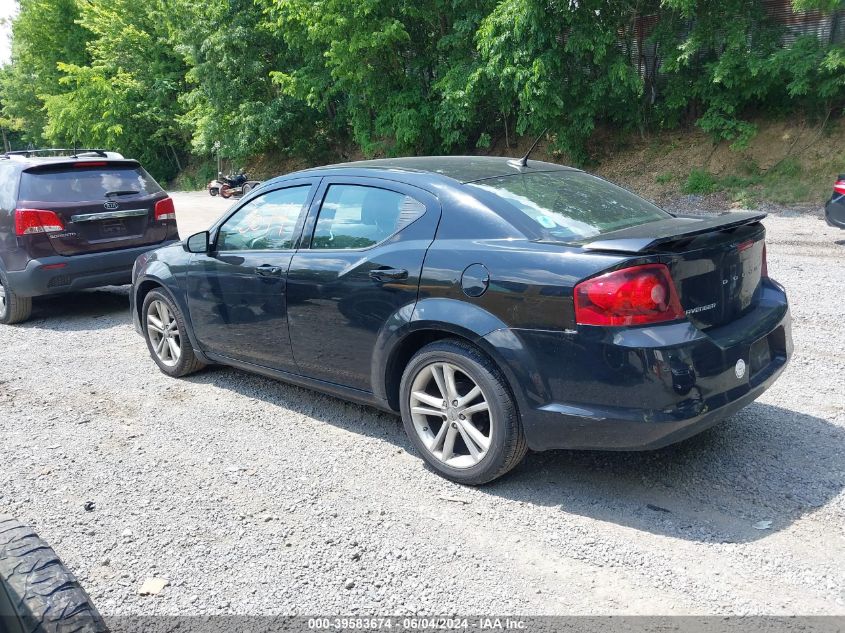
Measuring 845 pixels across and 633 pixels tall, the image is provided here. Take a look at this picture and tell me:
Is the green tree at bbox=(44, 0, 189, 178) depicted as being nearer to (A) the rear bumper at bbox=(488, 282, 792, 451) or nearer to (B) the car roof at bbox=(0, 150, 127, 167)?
(B) the car roof at bbox=(0, 150, 127, 167)

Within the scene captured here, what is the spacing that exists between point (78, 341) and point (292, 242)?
3.72m

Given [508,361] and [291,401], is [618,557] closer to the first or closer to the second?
[508,361]

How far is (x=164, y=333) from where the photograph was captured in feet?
19.4

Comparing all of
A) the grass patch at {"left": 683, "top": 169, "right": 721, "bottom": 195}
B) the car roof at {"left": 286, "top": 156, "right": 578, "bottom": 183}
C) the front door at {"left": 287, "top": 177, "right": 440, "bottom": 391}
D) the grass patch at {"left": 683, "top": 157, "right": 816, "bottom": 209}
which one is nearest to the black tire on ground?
the front door at {"left": 287, "top": 177, "right": 440, "bottom": 391}

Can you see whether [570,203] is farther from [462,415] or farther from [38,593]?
[38,593]

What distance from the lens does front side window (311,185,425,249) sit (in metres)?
4.14

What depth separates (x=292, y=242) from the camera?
4676 millimetres

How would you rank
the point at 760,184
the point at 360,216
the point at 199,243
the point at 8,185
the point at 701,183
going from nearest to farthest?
the point at 360,216 < the point at 199,243 < the point at 8,185 < the point at 760,184 < the point at 701,183

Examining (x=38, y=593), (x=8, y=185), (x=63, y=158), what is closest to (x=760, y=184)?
(x=63, y=158)

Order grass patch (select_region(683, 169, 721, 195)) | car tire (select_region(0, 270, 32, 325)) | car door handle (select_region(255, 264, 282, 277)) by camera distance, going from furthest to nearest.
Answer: grass patch (select_region(683, 169, 721, 195))
car tire (select_region(0, 270, 32, 325))
car door handle (select_region(255, 264, 282, 277))

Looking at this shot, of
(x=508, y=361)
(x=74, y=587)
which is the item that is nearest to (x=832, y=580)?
(x=508, y=361)

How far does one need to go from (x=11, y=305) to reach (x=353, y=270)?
5.62m

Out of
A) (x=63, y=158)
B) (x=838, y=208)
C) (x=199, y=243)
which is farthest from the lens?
(x=838, y=208)

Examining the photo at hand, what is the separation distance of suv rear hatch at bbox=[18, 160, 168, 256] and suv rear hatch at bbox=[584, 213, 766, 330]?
6.19 m
